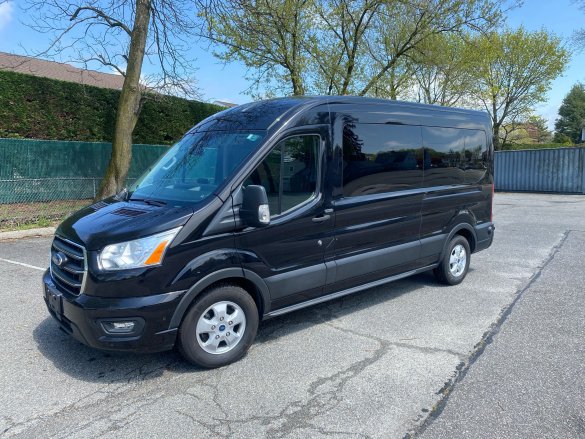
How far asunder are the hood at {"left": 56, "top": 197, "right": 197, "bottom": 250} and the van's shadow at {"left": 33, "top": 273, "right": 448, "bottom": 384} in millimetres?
918

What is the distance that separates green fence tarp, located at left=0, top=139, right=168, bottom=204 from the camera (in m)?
11.1

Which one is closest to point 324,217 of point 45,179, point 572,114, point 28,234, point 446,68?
Result: point 28,234

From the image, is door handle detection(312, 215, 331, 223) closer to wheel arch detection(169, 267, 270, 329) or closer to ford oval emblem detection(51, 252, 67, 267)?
wheel arch detection(169, 267, 270, 329)

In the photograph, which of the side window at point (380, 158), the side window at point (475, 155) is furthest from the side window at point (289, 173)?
the side window at point (475, 155)

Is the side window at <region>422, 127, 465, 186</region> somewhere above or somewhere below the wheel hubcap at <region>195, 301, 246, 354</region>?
above

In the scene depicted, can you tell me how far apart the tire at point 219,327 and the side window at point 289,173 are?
838 mm

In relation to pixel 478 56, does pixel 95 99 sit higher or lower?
lower

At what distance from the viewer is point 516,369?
12.1 ft

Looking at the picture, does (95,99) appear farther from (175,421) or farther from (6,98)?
(175,421)

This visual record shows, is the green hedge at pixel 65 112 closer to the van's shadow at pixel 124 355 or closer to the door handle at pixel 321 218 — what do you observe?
the van's shadow at pixel 124 355

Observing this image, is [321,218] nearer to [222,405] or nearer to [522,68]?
[222,405]

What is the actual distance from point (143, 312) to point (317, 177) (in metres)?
2.00

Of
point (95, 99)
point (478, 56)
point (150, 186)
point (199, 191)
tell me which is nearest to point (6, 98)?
point (95, 99)

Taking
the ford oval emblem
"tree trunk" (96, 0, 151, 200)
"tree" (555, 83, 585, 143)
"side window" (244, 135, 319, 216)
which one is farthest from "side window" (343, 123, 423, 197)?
"tree" (555, 83, 585, 143)
